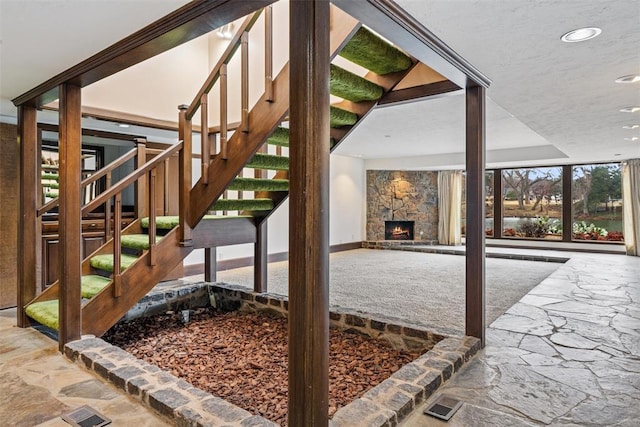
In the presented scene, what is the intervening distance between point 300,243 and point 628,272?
6.93 metres

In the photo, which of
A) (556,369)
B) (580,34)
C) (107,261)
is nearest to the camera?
(580,34)

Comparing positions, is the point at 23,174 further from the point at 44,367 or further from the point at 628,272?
the point at 628,272

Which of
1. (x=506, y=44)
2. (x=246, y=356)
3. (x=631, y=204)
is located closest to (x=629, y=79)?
(x=506, y=44)

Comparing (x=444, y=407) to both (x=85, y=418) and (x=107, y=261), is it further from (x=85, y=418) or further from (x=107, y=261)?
(x=107, y=261)

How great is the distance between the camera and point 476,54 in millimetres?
2490

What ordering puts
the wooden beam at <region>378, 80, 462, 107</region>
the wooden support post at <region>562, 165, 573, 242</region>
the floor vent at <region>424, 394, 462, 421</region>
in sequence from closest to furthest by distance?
the floor vent at <region>424, 394, 462, 421</region>, the wooden beam at <region>378, 80, 462, 107</region>, the wooden support post at <region>562, 165, 573, 242</region>

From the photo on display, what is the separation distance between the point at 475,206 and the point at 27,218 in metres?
3.87

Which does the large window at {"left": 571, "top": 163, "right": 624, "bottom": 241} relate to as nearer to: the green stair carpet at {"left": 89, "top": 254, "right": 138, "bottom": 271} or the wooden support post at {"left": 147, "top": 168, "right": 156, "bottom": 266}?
the wooden support post at {"left": 147, "top": 168, "right": 156, "bottom": 266}

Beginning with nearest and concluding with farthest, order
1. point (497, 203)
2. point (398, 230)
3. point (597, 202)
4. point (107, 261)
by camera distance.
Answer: point (107, 261) → point (597, 202) → point (497, 203) → point (398, 230)

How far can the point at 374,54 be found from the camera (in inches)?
121

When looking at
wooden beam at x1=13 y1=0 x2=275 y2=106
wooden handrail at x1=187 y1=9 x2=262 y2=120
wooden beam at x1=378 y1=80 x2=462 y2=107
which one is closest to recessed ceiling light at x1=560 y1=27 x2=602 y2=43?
wooden beam at x1=378 y1=80 x2=462 y2=107

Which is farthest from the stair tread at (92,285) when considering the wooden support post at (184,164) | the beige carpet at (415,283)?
the beige carpet at (415,283)

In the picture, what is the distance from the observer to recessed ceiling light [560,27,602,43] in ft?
6.97

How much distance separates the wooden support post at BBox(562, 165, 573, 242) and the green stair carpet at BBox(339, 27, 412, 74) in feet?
25.4
